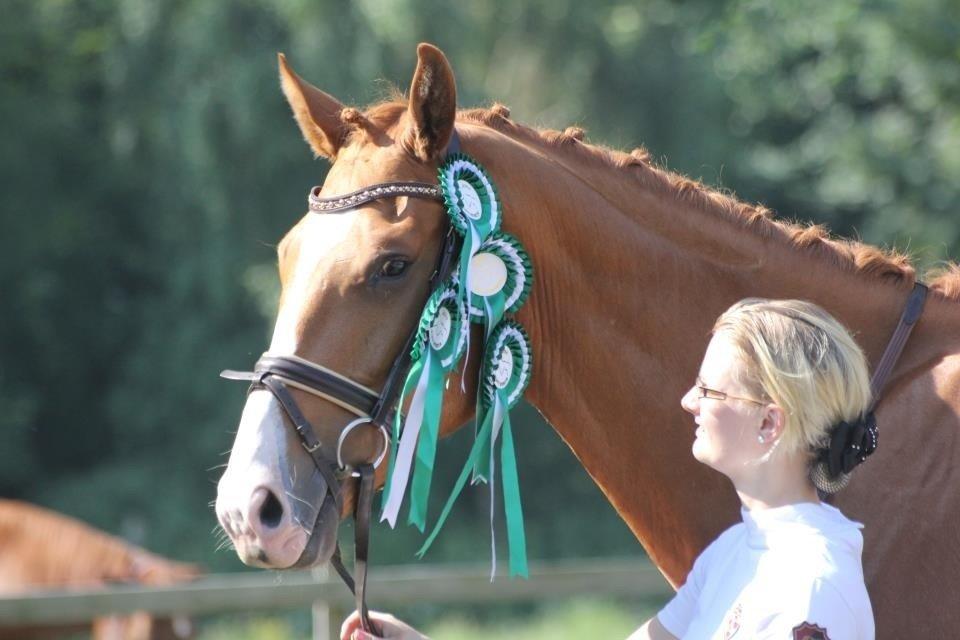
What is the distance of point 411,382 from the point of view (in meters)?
2.82

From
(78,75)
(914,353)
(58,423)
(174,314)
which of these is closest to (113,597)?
(914,353)

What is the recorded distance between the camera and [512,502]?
2.98 m

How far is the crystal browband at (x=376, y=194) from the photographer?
284 centimetres

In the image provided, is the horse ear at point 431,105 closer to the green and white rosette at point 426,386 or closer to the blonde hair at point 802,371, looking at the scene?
the green and white rosette at point 426,386

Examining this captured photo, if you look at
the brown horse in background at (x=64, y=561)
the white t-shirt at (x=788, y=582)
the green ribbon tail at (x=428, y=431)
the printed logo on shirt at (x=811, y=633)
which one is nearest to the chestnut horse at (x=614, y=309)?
the green ribbon tail at (x=428, y=431)

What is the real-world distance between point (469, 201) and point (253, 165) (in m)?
11.6

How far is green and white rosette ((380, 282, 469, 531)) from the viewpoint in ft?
9.25

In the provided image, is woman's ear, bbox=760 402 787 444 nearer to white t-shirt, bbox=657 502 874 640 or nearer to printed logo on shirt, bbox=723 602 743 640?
white t-shirt, bbox=657 502 874 640

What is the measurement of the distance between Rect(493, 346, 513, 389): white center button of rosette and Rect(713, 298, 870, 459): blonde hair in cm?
69

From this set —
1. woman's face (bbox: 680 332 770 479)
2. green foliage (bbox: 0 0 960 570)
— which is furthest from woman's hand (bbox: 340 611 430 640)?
green foliage (bbox: 0 0 960 570)

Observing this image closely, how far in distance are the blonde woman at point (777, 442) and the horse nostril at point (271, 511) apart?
2.87 ft

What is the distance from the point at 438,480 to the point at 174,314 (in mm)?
4280

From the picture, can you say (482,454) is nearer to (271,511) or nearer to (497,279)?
(497,279)

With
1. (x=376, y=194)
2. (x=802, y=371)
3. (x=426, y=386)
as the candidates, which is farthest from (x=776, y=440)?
(x=376, y=194)
